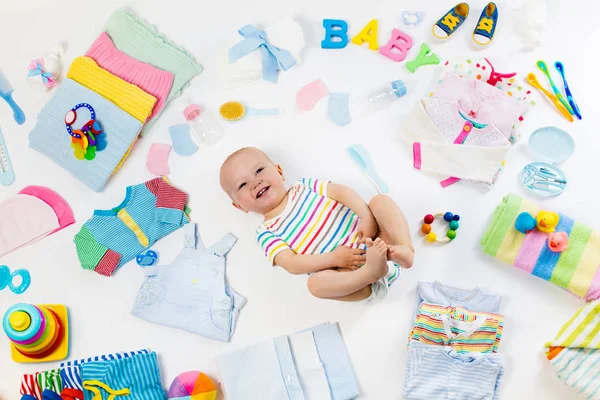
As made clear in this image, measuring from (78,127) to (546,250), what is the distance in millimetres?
1195

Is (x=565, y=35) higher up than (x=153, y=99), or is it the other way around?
(x=565, y=35)

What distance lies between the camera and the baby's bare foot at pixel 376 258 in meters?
1.17

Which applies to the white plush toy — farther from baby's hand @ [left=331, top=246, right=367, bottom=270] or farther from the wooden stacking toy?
baby's hand @ [left=331, top=246, right=367, bottom=270]

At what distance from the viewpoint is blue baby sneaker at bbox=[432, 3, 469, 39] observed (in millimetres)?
1520

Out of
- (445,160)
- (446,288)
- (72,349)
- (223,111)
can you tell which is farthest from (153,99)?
(446,288)

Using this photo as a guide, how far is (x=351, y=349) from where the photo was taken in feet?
4.45

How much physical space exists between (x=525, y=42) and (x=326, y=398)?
3.35 ft

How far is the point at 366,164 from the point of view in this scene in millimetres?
1466

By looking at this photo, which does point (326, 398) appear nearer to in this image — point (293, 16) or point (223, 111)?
point (223, 111)

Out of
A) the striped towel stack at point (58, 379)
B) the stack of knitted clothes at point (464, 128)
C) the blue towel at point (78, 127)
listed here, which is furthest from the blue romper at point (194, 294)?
the stack of knitted clothes at point (464, 128)

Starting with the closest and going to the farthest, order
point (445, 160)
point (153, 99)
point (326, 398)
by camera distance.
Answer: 1. point (326, 398)
2. point (445, 160)
3. point (153, 99)

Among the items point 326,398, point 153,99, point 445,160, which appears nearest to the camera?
point 326,398

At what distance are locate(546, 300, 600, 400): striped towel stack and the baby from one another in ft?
1.25

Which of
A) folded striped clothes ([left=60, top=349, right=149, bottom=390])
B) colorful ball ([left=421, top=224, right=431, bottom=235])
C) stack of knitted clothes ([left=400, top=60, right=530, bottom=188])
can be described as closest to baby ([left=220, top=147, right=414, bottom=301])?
colorful ball ([left=421, top=224, right=431, bottom=235])
